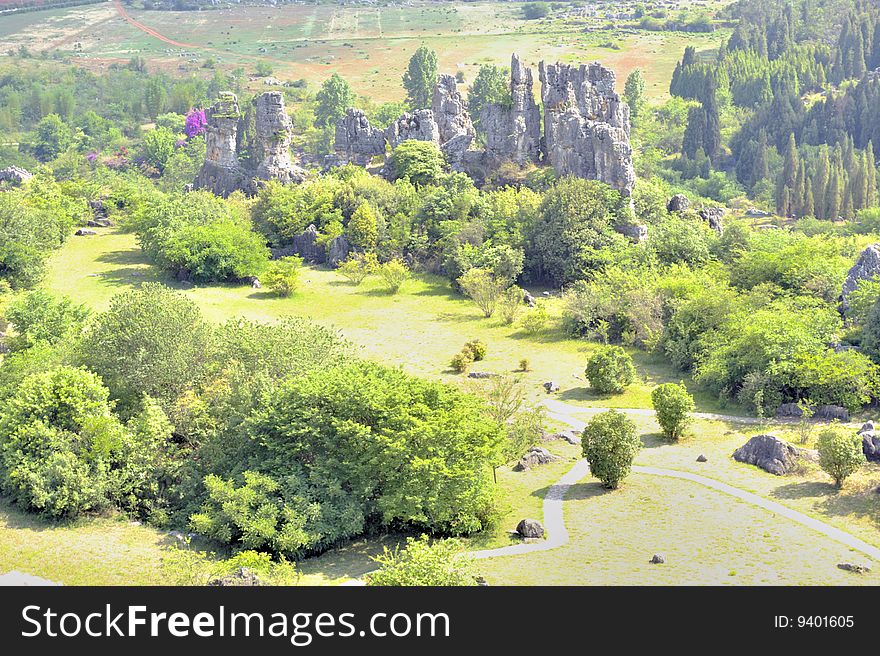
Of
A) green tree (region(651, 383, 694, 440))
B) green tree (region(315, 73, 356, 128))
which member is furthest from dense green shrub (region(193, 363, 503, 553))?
green tree (region(315, 73, 356, 128))

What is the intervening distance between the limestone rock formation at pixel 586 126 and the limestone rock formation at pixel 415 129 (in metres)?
10.2

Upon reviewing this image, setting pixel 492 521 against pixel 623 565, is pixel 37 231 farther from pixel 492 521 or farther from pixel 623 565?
pixel 623 565

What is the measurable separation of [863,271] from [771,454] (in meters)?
19.7

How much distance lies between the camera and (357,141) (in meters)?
97.6

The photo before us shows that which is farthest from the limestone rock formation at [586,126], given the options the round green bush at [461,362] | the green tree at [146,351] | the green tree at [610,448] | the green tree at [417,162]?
the green tree at [610,448]

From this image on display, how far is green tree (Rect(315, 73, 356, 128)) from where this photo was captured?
427 feet

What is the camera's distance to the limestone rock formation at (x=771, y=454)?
44.0 m

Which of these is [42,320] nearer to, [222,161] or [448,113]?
[222,161]

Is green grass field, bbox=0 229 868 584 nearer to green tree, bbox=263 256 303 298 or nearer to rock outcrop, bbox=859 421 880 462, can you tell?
rock outcrop, bbox=859 421 880 462

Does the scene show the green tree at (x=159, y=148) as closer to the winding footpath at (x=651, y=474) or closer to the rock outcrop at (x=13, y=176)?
the rock outcrop at (x=13, y=176)

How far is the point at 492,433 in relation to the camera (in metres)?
42.0

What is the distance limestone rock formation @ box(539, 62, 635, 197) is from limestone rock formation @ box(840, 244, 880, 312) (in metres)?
22.4

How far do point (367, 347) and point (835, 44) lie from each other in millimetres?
123909

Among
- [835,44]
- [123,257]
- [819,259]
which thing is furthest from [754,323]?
[835,44]
